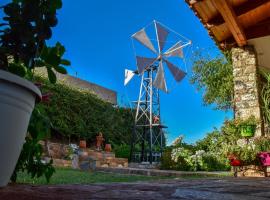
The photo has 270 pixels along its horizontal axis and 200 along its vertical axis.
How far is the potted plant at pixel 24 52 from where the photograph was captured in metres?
1.40

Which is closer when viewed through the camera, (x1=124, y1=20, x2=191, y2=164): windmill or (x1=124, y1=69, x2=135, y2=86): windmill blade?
(x1=124, y1=20, x2=191, y2=164): windmill

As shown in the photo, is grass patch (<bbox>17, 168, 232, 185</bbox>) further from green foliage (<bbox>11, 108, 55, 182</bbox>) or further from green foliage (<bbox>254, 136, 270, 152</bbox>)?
green foliage (<bbox>254, 136, 270, 152</bbox>)

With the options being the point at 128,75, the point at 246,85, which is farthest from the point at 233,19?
the point at 128,75

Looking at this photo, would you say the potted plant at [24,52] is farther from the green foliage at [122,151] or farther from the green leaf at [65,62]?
the green foliage at [122,151]

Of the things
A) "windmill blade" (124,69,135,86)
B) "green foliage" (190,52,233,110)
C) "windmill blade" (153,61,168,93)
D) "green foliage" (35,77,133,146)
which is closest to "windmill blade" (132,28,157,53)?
"windmill blade" (153,61,168,93)

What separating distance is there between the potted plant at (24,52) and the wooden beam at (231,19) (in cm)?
382

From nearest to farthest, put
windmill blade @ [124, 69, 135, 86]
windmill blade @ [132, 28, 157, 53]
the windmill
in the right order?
the windmill, windmill blade @ [132, 28, 157, 53], windmill blade @ [124, 69, 135, 86]

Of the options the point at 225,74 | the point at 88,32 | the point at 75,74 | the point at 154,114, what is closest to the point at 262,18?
the point at 225,74

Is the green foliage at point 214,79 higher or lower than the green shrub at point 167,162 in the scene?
higher

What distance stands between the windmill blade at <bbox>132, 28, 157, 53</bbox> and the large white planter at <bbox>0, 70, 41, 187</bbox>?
35.7ft

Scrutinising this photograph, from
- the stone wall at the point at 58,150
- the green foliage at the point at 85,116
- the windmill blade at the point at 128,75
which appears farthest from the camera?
the windmill blade at the point at 128,75

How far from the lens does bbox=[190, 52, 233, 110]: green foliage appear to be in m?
8.53

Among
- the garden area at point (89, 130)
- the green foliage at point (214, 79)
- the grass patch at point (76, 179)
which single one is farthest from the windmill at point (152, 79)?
the grass patch at point (76, 179)

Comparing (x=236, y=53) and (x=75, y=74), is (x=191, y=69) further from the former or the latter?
(x=75, y=74)
